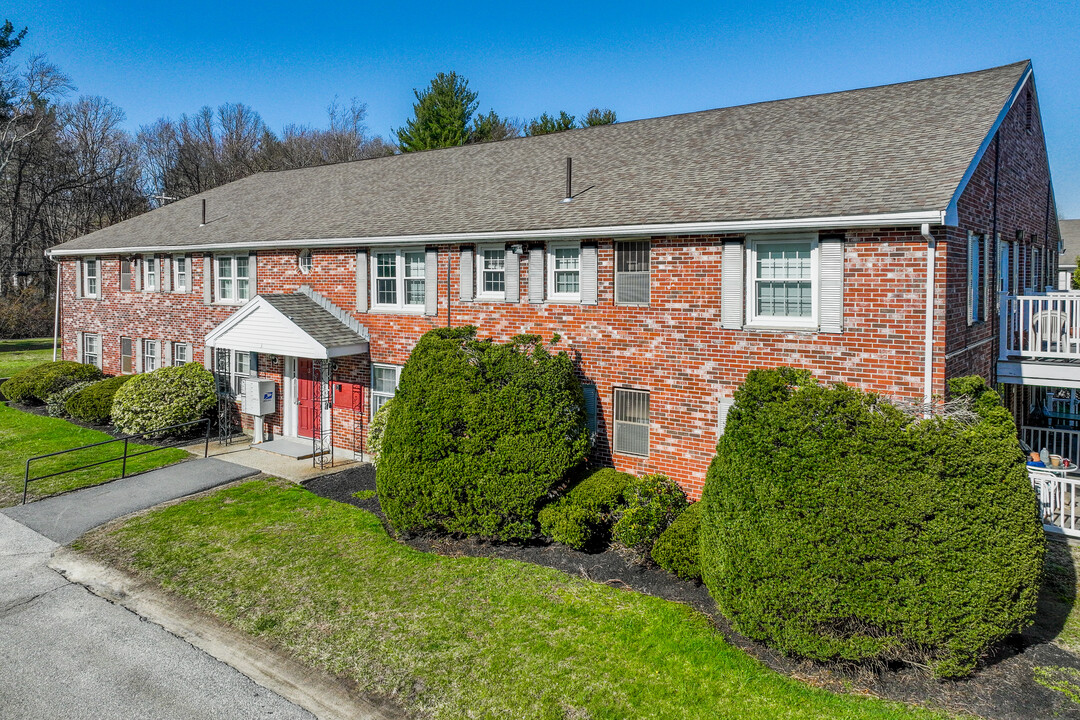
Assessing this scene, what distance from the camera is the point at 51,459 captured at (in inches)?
634

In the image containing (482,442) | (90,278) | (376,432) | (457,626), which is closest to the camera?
(457,626)

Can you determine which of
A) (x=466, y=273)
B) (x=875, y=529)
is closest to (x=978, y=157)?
(x=875, y=529)

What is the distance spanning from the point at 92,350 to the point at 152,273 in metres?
5.40

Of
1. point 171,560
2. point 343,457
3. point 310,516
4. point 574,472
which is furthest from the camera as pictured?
point 343,457

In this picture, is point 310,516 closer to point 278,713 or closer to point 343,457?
point 343,457

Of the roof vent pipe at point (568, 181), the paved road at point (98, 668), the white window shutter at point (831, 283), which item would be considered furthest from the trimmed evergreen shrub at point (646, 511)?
the roof vent pipe at point (568, 181)

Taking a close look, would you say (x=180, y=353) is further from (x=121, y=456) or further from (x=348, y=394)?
(x=348, y=394)

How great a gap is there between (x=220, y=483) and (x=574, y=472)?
7901mm

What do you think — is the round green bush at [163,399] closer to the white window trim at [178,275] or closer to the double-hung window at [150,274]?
the white window trim at [178,275]

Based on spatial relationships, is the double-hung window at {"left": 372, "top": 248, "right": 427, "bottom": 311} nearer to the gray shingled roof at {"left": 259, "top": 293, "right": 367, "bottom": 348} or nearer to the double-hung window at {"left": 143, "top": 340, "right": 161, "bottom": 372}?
the gray shingled roof at {"left": 259, "top": 293, "right": 367, "bottom": 348}

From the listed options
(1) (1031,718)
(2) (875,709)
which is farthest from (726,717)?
(1) (1031,718)

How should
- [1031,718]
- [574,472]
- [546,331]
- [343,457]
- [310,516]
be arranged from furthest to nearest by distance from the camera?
1. [343,457]
2. [546,331]
3. [310,516]
4. [574,472]
5. [1031,718]

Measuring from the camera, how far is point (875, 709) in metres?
6.71

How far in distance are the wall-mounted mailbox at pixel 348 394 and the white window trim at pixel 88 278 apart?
513 inches
